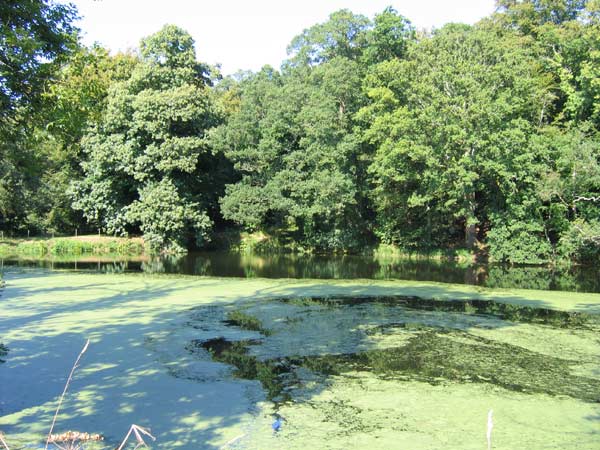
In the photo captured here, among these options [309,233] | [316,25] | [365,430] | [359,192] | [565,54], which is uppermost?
[316,25]

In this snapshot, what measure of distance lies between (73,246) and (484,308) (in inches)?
1137

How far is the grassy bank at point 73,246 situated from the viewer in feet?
112

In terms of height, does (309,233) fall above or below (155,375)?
above

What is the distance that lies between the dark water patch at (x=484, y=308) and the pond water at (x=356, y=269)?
5.06m

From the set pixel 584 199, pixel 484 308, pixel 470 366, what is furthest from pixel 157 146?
pixel 470 366

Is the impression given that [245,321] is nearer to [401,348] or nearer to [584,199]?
[401,348]

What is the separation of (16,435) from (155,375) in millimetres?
2488

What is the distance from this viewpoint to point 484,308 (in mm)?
14711

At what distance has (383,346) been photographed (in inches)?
412

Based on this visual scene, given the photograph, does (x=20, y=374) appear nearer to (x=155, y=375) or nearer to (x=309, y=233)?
(x=155, y=375)

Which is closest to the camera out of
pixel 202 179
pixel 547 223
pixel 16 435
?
pixel 16 435

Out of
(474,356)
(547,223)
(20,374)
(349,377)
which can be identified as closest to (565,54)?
(547,223)

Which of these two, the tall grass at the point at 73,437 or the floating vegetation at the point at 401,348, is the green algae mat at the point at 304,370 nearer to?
the floating vegetation at the point at 401,348

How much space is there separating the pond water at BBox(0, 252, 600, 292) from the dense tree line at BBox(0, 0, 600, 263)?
3.09 meters
